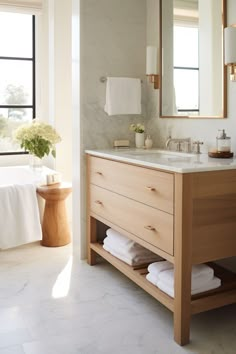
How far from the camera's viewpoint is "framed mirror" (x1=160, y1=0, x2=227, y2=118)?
2502mm

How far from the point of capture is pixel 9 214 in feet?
11.2

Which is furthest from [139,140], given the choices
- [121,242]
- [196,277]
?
Answer: [196,277]

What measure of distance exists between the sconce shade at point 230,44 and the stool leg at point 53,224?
6.04ft

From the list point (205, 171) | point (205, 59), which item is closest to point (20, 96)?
point (205, 59)

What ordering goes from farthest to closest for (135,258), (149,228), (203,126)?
(203,126) < (135,258) < (149,228)

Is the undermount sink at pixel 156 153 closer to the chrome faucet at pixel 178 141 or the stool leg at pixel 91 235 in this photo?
the chrome faucet at pixel 178 141

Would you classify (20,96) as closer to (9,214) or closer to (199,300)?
(9,214)

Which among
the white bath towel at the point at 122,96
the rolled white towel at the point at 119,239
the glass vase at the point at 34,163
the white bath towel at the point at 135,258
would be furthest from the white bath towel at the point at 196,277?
the glass vase at the point at 34,163

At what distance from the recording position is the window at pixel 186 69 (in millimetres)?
2711

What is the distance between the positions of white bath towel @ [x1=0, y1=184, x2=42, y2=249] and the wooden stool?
3.2 inches

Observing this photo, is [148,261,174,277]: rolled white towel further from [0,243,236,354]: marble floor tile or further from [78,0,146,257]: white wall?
[78,0,146,257]: white wall

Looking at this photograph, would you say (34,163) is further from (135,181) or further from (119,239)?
(135,181)

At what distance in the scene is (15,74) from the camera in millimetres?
4652

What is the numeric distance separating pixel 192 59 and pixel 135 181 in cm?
92
